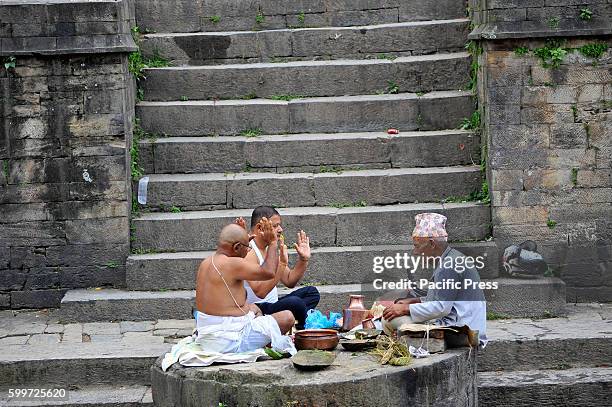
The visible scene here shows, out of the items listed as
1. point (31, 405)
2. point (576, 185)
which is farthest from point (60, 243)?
point (576, 185)

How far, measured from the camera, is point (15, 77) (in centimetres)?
1105

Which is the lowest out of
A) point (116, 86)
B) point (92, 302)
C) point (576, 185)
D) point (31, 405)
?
point (31, 405)

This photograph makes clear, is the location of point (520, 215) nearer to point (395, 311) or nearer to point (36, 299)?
point (395, 311)

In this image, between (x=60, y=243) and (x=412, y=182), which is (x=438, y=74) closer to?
(x=412, y=182)

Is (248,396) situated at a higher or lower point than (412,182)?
lower

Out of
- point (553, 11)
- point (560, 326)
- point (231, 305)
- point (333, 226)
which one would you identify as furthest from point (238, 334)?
point (553, 11)

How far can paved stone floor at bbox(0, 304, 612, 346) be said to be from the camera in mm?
9789

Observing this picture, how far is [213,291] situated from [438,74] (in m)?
4.96

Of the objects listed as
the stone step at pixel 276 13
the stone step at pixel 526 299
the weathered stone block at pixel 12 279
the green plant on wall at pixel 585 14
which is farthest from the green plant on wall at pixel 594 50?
the weathered stone block at pixel 12 279

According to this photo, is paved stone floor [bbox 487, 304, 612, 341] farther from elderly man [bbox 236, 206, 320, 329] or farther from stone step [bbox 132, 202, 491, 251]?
elderly man [bbox 236, 206, 320, 329]

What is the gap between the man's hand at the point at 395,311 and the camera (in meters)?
8.38

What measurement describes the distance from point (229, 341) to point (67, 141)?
3.94 metres

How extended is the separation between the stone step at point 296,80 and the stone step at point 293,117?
29 cm

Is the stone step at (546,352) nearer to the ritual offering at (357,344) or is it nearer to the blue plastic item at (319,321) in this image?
the blue plastic item at (319,321)
